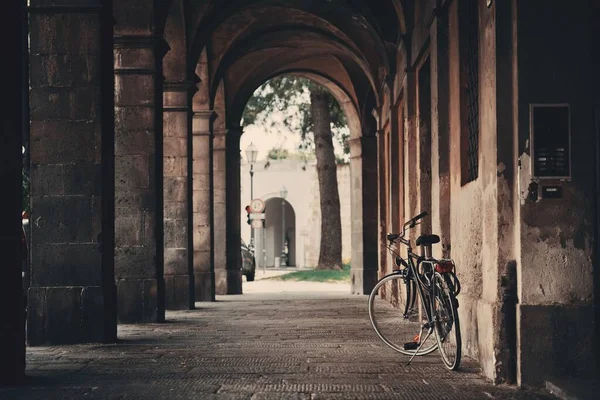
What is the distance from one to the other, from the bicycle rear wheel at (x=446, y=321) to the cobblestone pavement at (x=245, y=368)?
0.12 meters

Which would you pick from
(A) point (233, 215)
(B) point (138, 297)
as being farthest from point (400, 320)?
(A) point (233, 215)

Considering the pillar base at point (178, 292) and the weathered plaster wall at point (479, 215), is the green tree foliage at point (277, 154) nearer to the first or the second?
the pillar base at point (178, 292)

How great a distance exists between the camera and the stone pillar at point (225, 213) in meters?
22.3

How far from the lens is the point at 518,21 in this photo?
662cm

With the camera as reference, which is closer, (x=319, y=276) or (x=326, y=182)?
(x=319, y=276)

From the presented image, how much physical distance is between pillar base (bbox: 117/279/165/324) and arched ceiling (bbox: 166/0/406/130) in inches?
196

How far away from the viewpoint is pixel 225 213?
22.4 metres

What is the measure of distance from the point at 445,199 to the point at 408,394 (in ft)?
14.2

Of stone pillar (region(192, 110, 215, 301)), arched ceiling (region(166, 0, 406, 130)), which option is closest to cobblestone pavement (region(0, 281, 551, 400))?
arched ceiling (region(166, 0, 406, 130))

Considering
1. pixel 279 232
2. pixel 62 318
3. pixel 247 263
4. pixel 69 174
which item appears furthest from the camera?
pixel 279 232

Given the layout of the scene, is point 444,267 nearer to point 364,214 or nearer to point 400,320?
point 400,320

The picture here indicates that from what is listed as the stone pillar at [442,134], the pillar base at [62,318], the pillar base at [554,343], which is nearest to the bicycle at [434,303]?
the pillar base at [554,343]

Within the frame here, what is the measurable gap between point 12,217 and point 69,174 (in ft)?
9.14

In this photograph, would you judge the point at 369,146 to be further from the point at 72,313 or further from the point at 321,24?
the point at 72,313
